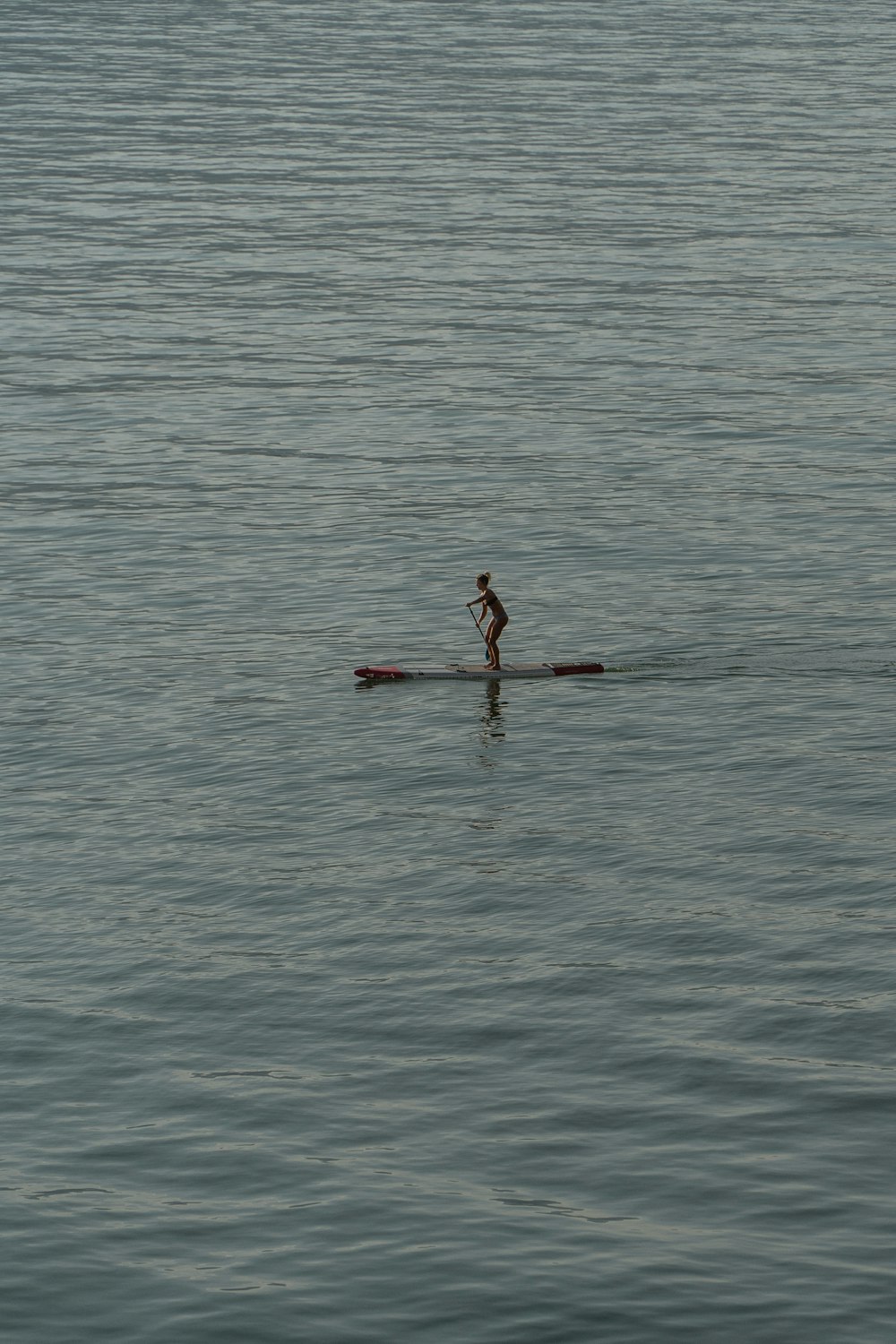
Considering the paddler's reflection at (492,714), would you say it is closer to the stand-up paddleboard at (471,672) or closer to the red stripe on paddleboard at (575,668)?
the stand-up paddleboard at (471,672)

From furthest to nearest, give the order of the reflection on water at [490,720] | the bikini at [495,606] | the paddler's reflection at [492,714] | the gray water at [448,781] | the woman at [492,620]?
the bikini at [495,606] → the woman at [492,620] → the paddler's reflection at [492,714] → the reflection on water at [490,720] → the gray water at [448,781]

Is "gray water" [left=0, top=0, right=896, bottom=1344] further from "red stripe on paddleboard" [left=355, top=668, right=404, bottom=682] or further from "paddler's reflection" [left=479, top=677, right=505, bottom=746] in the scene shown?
"red stripe on paddleboard" [left=355, top=668, right=404, bottom=682]

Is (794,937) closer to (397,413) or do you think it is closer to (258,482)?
(258,482)

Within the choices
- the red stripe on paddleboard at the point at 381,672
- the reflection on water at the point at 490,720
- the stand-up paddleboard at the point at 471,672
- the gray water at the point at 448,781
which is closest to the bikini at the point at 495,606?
the stand-up paddleboard at the point at 471,672

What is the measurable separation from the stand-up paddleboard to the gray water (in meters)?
0.43

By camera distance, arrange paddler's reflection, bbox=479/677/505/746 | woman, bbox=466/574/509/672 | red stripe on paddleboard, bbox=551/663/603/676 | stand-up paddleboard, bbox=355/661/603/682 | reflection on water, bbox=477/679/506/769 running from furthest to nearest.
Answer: woman, bbox=466/574/509/672 → red stripe on paddleboard, bbox=551/663/603/676 → stand-up paddleboard, bbox=355/661/603/682 → paddler's reflection, bbox=479/677/505/746 → reflection on water, bbox=477/679/506/769

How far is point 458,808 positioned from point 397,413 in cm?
3188

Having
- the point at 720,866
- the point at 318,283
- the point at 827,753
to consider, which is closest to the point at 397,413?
the point at 318,283

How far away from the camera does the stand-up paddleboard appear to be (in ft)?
152

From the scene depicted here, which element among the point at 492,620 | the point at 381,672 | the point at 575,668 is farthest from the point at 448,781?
the point at 492,620

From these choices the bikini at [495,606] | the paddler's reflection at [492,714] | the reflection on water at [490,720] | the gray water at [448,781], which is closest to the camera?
the gray water at [448,781]

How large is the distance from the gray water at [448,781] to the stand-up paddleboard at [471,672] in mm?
430

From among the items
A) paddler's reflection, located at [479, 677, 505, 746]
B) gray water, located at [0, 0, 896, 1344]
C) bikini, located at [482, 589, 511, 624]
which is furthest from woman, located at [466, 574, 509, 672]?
gray water, located at [0, 0, 896, 1344]

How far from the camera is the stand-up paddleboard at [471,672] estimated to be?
46.3m
